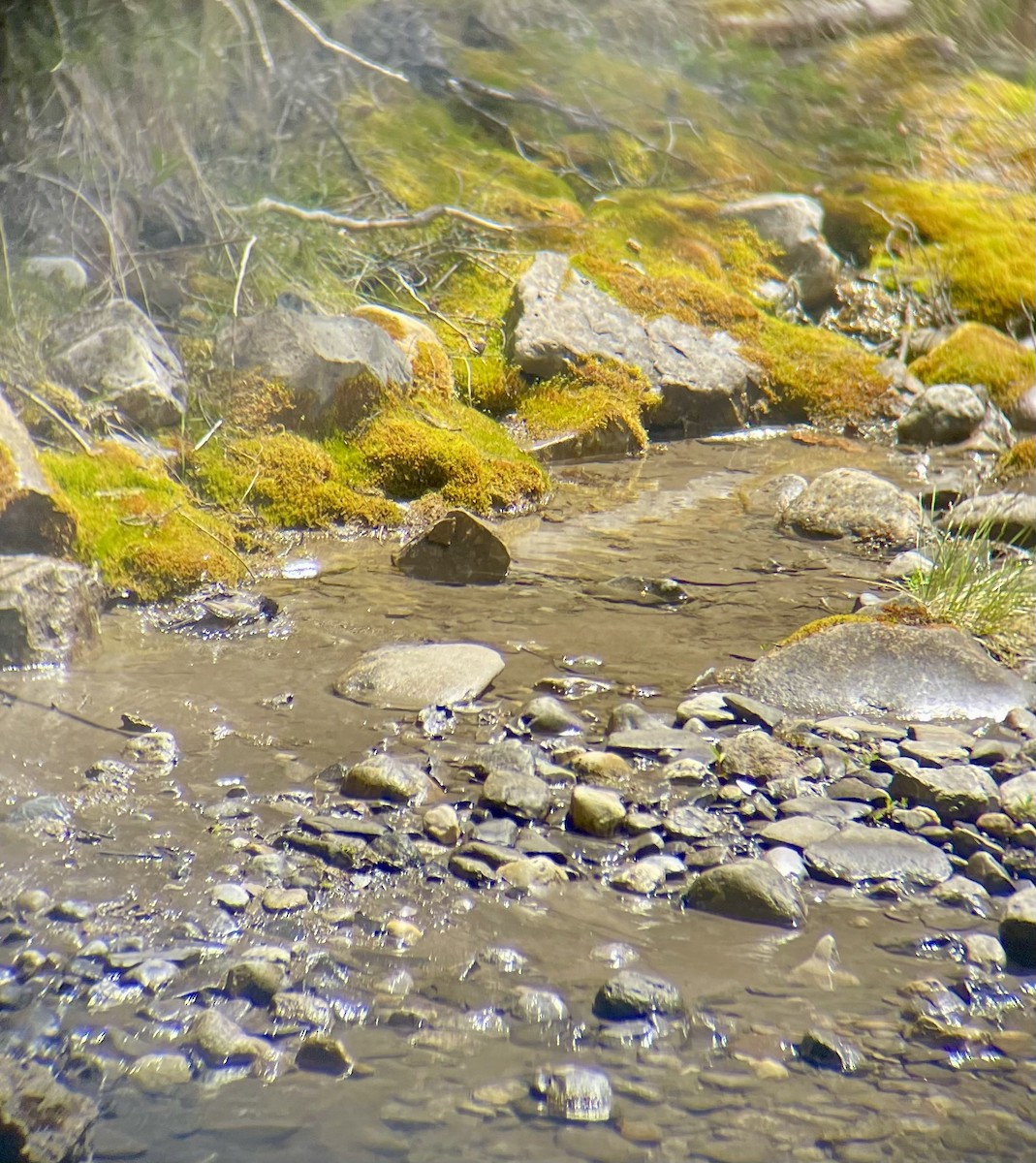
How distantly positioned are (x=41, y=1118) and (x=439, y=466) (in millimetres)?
4775

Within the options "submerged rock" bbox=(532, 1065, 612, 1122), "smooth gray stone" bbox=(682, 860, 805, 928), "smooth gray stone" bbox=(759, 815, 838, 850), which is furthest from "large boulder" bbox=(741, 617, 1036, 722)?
"submerged rock" bbox=(532, 1065, 612, 1122)

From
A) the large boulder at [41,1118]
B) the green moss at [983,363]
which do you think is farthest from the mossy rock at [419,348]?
the large boulder at [41,1118]

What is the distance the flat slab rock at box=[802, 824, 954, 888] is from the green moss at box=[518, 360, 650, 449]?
4.84 metres

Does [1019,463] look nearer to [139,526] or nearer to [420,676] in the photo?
[420,676]

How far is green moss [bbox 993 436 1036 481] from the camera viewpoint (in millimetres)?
7312

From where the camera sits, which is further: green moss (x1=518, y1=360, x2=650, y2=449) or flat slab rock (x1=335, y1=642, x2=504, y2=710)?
→ green moss (x1=518, y1=360, x2=650, y2=449)

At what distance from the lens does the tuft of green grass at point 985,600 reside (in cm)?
444

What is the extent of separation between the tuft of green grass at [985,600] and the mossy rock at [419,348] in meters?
3.38

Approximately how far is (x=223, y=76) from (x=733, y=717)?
3.26 metres

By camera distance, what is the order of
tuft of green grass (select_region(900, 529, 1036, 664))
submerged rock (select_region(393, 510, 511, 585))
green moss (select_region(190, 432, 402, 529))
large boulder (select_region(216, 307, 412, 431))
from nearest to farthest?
tuft of green grass (select_region(900, 529, 1036, 664)), submerged rock (select_region(393, 510, 511, 585)), green moss (select_region(190, 432, 402, 529)), large boulder (select_region(216, 307, 412, 431))

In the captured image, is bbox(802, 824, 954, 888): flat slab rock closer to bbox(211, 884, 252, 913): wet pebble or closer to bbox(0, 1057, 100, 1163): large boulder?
bbox(211, 884, 252, 913): wet pebble

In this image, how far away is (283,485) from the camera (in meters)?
5.80

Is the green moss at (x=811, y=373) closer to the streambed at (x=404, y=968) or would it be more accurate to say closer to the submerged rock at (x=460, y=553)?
the submerged rock at (x=460, y=553)

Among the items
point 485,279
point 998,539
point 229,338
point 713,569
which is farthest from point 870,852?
point 485,279
